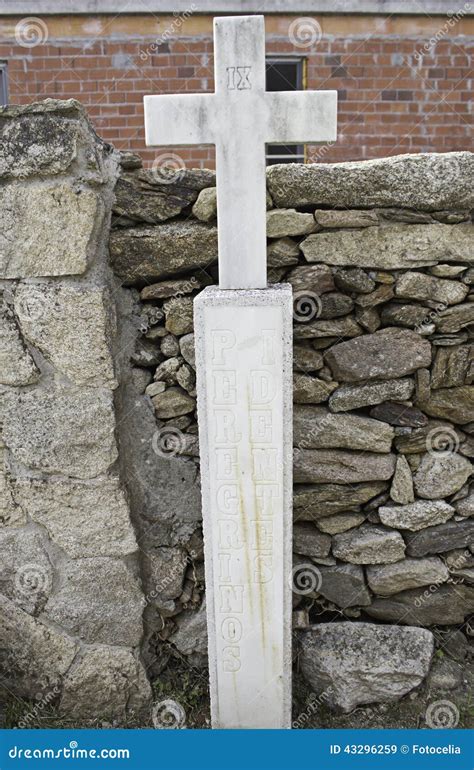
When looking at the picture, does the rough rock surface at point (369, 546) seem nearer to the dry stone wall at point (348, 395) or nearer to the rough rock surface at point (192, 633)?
the dry stone wall at point (348, 395)

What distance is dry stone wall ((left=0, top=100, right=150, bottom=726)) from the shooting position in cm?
210

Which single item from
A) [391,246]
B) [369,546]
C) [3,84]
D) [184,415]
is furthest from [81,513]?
[3,84]

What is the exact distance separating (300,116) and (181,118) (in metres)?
0.34

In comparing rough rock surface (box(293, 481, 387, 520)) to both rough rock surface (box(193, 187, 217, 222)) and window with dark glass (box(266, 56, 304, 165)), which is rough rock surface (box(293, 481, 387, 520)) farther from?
window with dark glass (box(266, 56, 304, 165))

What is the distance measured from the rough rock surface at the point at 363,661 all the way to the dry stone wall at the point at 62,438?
28.3 inches

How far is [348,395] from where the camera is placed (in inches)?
91.7

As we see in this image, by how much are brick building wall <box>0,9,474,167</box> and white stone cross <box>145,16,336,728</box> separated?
2409mm

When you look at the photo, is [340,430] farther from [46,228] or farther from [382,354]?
[46,228]

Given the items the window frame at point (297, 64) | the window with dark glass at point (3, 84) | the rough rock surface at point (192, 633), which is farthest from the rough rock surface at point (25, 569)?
the window with dark glass at point (3, 84)

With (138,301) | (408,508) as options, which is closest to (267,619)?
(408,508)

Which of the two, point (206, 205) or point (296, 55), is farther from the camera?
point (296, 55)

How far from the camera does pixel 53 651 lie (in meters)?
2.43

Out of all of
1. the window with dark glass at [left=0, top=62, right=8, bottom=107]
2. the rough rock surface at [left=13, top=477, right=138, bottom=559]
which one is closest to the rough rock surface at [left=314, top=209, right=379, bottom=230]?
the rough rock surface at [left=13, top=477, right=138, bottom=559]

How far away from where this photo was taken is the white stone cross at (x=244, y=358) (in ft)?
5.66
